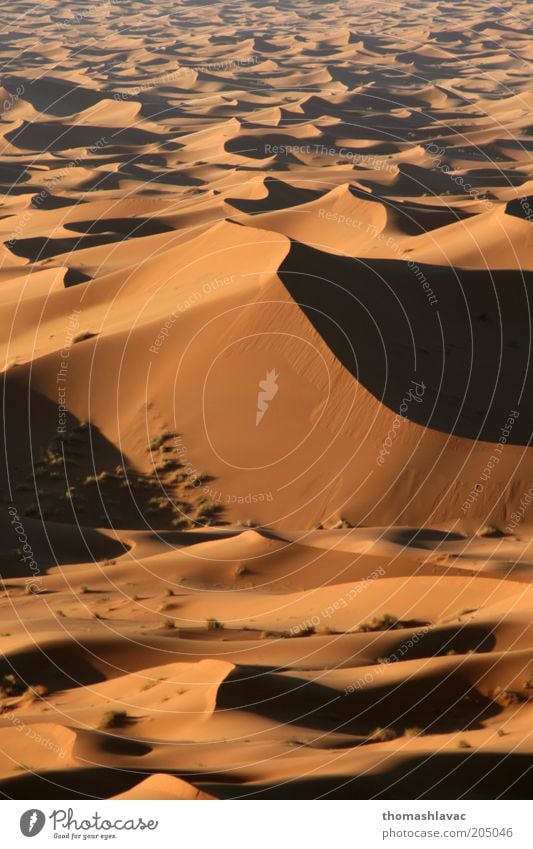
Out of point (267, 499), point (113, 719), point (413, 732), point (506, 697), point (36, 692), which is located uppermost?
point (113, 719)

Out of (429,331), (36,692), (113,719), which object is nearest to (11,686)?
(36,692)

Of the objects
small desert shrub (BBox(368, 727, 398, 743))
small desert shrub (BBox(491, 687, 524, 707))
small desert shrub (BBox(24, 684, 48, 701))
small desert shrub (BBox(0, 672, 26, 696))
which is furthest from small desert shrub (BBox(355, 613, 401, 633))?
small desert shrub (BBox(0, 672, 26, 696))

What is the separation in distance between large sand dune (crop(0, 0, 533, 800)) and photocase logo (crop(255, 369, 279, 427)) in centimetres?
8

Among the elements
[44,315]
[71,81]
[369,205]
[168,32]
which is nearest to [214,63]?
[71,81]

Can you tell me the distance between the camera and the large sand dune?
13961 mm

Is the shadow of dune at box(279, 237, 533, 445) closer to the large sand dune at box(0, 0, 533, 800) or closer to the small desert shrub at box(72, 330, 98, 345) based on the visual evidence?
the large sand dune at box(0, 0, 533, 800)

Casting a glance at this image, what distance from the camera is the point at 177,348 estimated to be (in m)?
32.4

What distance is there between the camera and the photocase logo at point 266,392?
95.6 feet

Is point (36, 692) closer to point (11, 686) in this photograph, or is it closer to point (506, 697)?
point (11, 686)
